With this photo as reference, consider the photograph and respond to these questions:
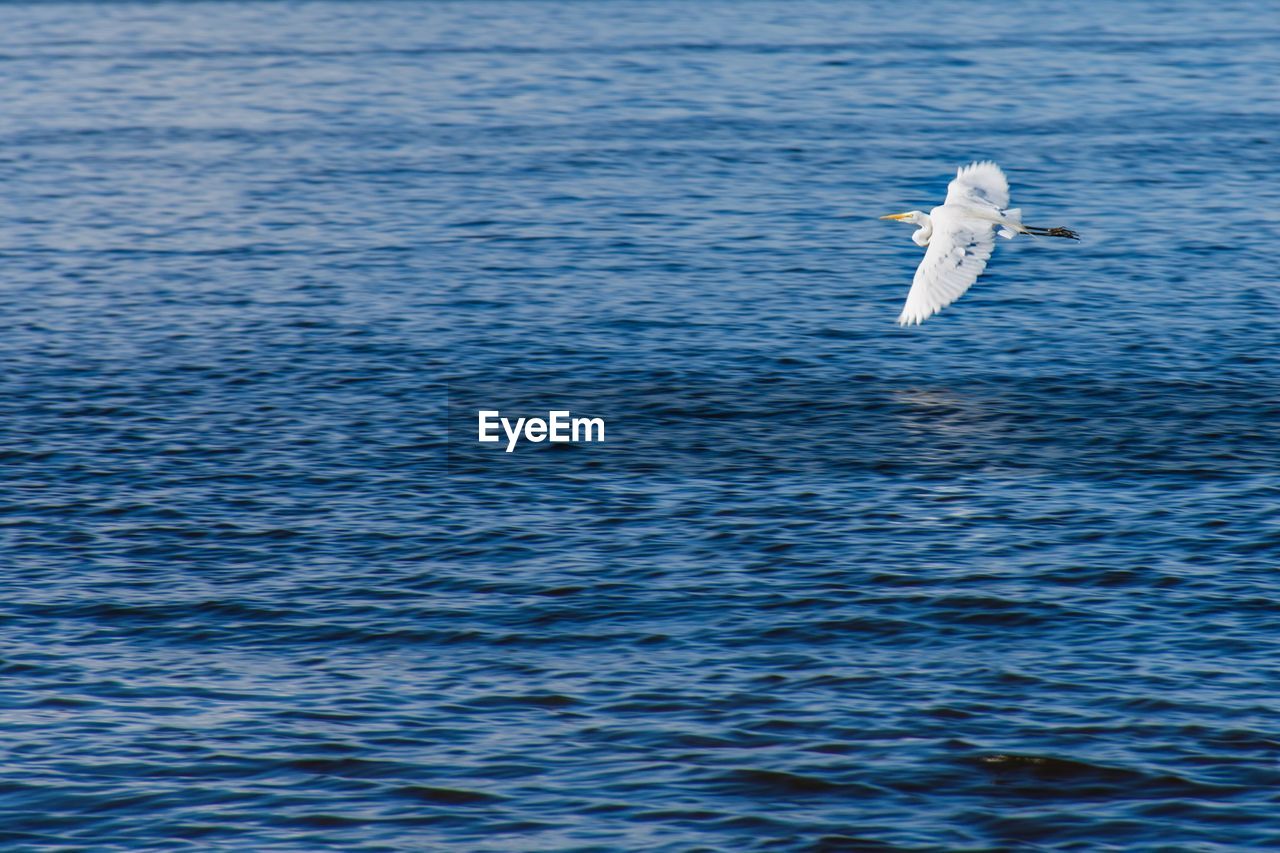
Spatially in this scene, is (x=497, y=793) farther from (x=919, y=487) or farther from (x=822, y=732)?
(x=919, y=487)

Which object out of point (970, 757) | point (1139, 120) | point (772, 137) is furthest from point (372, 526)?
point (1139, 120)

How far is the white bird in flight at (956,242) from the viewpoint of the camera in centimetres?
3759

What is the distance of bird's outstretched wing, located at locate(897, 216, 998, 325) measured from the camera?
3750 centimetres

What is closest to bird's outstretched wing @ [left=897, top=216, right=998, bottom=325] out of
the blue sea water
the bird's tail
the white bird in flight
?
the white bird in flight

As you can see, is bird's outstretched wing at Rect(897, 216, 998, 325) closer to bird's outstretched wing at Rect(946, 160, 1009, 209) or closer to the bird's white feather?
the bird's white feather

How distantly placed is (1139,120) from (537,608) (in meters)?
54.2

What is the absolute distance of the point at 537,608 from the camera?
3603 cm

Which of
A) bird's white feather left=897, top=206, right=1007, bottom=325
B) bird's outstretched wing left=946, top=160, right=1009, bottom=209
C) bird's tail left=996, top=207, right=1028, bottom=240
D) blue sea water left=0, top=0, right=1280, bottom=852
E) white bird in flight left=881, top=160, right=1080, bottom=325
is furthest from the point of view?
bird's outstretched wing left=946, top=160, right=1009, bottom=209

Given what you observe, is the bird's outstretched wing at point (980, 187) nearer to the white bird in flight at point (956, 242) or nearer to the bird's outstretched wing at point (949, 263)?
the white bird in flight at point (956, 242)

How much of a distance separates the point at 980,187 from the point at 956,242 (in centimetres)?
258

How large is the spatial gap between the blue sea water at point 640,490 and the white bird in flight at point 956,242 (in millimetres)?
4991

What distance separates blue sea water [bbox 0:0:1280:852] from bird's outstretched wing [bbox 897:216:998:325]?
196 inches

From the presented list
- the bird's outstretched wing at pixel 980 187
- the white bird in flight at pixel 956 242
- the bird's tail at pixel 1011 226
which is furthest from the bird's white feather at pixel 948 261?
the bird's outstretched wing at pixel 980 187

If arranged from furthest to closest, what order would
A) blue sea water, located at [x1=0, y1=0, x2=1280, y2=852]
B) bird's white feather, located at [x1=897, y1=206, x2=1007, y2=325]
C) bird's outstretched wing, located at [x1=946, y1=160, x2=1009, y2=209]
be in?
bird's outstretched wing, located at [x1=946, y1=160, x2=1009, y2=209], bird's white feather, located at [x1=897, y1=206, x2=1007, y2=325], blue sea water, located at [x1=0, y1=0, x2=1280, y2=852]
